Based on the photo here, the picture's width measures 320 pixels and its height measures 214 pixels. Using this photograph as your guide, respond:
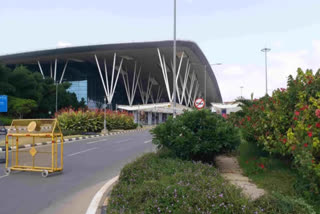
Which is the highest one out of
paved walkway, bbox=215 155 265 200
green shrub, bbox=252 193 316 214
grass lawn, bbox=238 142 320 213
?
green shrub, bbox=252 193 316 214

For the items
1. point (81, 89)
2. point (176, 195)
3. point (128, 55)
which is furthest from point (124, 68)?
point (176, 195)

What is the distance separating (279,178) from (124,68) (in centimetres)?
6741

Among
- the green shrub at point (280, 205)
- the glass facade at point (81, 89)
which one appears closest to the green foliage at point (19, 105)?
the glass facade at point (81, 89)

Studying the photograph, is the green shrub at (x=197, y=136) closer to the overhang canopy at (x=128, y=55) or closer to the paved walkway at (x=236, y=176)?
the paved walkway at (x=236, y=176)

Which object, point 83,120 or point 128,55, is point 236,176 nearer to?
point 83,120

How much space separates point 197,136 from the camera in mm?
8336

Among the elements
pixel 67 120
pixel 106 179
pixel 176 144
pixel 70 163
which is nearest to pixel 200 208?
pixel 176 144

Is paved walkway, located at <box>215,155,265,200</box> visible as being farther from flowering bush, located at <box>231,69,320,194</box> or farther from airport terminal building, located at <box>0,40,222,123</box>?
airport terminal building, located at <box>0,40,222,123</box>

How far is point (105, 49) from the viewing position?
179 ft

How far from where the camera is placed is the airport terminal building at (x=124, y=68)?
55.4 meters

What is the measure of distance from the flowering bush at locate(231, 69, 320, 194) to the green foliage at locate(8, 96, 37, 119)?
3839cm

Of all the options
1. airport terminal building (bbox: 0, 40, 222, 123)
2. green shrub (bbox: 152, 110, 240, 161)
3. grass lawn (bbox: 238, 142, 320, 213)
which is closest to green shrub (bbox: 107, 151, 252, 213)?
grass lawn (bbox: 238, 142, 320, 213)

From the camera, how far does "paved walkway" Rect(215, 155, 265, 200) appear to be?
6391mm

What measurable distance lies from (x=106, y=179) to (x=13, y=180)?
2397mm
